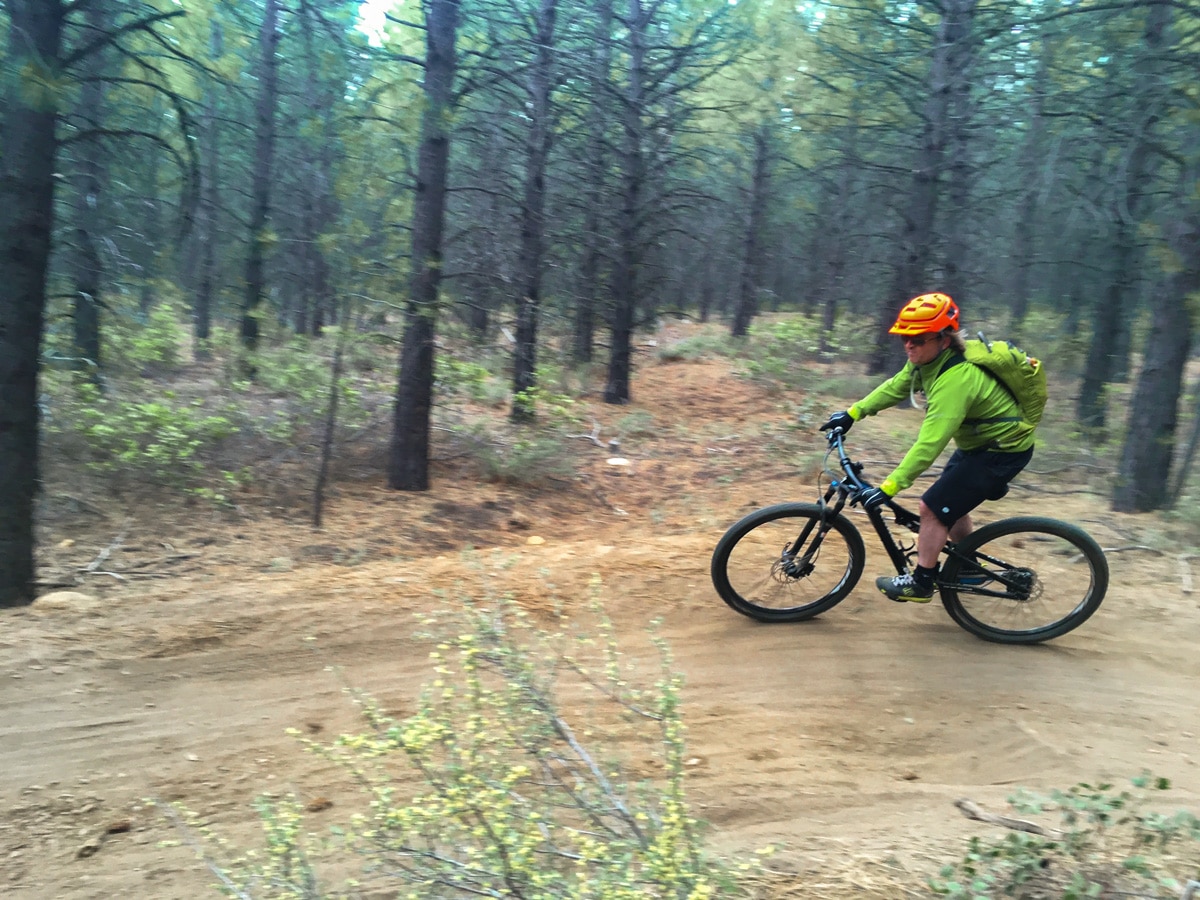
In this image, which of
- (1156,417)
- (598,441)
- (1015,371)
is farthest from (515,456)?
(1156,417)

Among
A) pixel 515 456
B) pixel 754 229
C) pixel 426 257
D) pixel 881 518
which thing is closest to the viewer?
pixel 881 518

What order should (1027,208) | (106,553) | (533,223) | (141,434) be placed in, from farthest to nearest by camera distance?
(1027,208) < (533,223) < (141,434) < (106,553)

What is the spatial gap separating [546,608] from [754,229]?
761 inches

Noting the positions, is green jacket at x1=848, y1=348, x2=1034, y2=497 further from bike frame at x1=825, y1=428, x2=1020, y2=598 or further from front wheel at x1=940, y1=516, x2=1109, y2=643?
front wheel at x1=940, y1=516, x2=1109, y2=643

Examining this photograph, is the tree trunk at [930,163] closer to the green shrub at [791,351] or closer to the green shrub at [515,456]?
the green shrub at [791,351]

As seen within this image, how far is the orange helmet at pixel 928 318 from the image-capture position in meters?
4.86

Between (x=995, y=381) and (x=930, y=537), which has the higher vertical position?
(x=995, y=381)

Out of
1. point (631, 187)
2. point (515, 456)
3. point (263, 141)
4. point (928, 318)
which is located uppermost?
point (263, 141)

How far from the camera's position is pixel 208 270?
52.2 feet

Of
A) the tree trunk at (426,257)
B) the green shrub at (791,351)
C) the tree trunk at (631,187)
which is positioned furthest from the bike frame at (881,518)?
the green shrub at (791,351)

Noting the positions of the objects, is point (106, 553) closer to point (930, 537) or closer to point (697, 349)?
point (930, 537)

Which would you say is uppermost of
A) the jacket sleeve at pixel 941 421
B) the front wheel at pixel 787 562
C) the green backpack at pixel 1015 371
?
the green backpack at pixel 1015 371

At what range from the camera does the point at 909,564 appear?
18.0 ft

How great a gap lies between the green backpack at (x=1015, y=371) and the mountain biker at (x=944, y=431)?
0.04 metres
